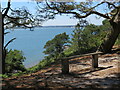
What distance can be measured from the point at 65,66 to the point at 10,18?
719 centimetres

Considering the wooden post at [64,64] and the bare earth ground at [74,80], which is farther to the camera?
the wooden post at [64,64]

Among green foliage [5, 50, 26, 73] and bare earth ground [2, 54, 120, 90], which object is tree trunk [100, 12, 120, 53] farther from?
green foliage [5, 50, 26, 73]

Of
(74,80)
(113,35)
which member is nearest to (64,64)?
(74,80)

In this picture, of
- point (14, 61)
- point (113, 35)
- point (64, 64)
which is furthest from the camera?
point (14, 61)

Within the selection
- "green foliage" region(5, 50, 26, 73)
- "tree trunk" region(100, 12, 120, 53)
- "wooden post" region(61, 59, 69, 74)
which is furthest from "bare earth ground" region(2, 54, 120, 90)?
"green foliage" region(5, 50, 26, 73)

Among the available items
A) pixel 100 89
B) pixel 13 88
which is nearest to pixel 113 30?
pixel 100 89

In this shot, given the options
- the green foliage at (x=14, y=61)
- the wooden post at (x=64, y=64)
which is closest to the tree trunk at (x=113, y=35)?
the wooden post at (x=64, y=64)

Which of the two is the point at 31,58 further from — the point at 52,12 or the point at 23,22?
the point at 52,12

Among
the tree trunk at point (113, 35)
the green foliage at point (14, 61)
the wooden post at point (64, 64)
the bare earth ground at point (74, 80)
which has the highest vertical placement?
the tree trunk at point (113, 35)

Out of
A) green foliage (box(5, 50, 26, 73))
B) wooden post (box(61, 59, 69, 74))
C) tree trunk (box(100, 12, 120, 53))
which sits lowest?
green foliage (box(5, 50, 26, 73))

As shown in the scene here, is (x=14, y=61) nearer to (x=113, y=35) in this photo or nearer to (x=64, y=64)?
(x=113, y=35)

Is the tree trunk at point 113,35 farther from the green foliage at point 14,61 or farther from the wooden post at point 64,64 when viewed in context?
the green foliage at point 14,61

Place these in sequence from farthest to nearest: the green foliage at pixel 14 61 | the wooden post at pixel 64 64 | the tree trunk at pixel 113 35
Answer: the green foliage at pixel 14 61, the tree trunk at pixel 113 35, the wooden post at pixel 64 64

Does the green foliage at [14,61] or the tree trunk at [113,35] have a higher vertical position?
the tree trunk at [113,35]
